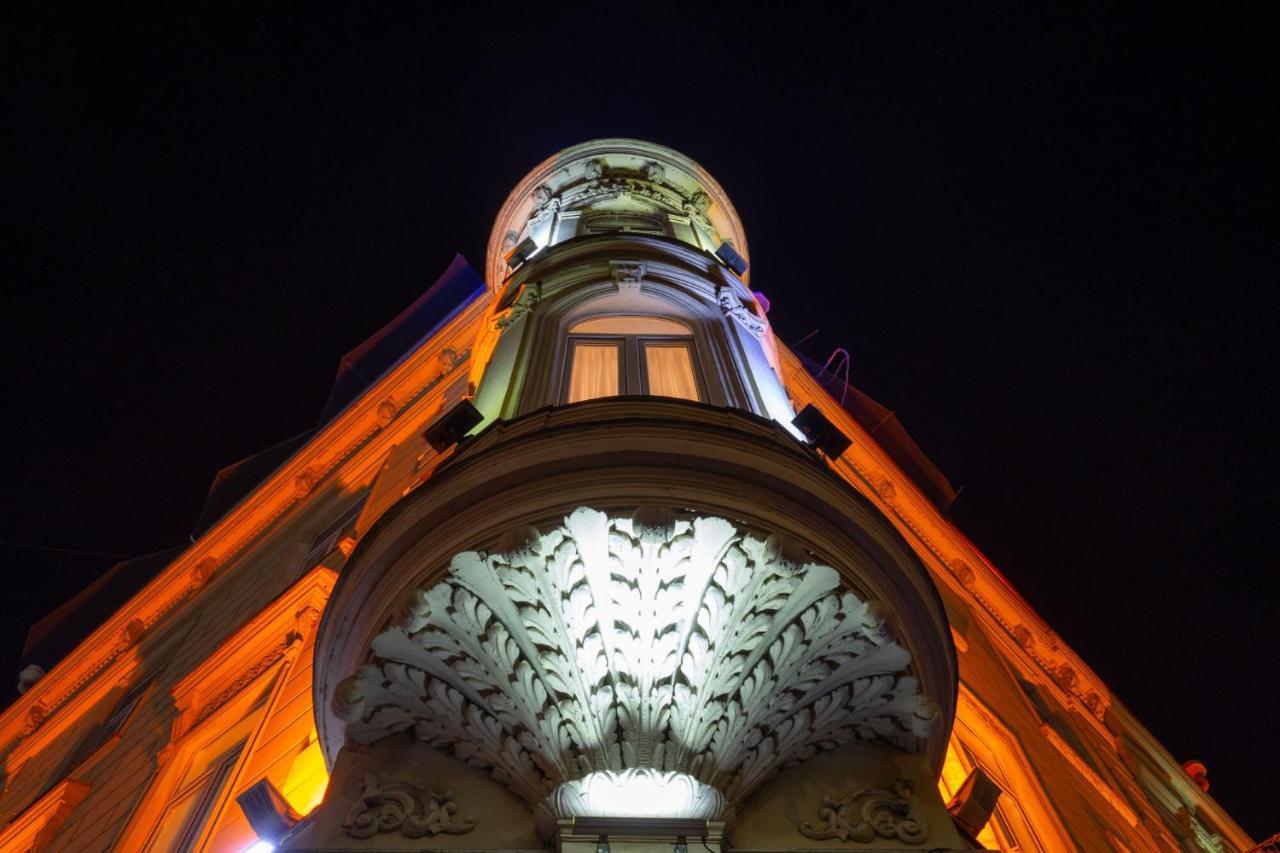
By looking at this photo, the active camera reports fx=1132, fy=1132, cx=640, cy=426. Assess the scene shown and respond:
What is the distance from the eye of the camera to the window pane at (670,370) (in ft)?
35.0

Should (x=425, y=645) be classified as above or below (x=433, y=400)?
below

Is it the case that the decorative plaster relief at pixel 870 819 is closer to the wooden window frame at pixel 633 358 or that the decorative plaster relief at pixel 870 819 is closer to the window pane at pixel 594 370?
the wooden window frame at pixel 633 358

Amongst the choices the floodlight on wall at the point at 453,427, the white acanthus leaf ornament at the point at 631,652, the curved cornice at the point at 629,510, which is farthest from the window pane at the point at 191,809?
the white acanthus leaf ornament at the point at 631,652

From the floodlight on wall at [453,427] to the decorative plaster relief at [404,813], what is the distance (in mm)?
3705

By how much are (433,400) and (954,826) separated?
42.3ft

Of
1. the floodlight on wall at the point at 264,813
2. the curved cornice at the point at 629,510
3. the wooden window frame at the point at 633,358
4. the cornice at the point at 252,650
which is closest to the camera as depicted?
the curved cornice at the point at 629,510

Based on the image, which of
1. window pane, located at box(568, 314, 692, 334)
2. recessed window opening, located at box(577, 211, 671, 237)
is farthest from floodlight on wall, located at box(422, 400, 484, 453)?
recessed window opening, located at box(577, 211, 671, 237)

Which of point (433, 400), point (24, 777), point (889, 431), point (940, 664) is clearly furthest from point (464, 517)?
point (889, 431)

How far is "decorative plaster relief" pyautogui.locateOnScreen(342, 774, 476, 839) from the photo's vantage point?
6.36m

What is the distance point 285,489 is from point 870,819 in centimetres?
1529

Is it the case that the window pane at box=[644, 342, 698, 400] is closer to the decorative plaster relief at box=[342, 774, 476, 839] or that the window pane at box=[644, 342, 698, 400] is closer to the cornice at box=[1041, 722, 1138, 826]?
the decorative plaster relief at box=[342, 774, 476, 839]

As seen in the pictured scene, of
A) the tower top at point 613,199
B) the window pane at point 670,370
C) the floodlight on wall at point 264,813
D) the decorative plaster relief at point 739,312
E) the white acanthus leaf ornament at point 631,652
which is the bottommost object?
the floodlight on wall at point 264,813

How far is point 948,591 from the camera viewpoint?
61.7 feet

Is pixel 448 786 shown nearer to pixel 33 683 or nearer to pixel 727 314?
pixel 727 314
